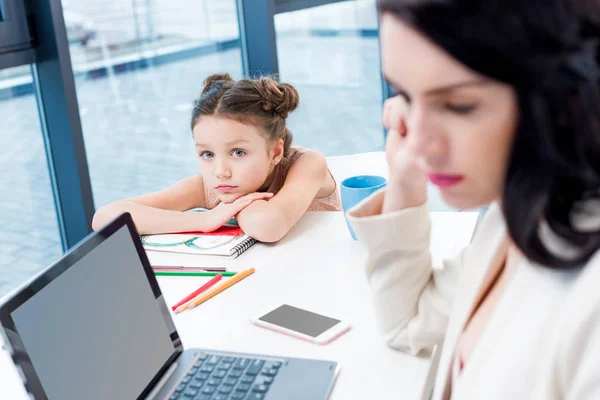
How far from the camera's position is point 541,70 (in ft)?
1.74

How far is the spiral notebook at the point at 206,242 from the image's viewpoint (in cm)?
138

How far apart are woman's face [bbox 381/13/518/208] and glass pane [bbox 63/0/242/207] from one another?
210 centimetres

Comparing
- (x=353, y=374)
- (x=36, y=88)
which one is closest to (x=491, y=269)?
(x=353, y=374)

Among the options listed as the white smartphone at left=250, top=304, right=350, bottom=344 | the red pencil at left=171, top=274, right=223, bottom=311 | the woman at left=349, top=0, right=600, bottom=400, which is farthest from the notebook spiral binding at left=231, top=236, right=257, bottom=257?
the woman at left=349, top=0, right=600, bottom=400

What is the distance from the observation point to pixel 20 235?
2.58 metres

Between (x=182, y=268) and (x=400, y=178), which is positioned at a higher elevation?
(x=400, y=178)

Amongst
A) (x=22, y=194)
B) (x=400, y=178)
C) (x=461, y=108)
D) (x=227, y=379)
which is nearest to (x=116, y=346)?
(x=227, y=379)

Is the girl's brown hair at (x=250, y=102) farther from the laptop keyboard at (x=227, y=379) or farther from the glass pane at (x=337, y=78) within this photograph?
the glass pane at (x=337, y=78)

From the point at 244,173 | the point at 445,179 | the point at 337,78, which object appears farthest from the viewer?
the point at 337,78

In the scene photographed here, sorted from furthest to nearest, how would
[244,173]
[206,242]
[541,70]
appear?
[244,173], [206,242], [541,70]

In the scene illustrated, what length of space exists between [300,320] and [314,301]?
7 centimetres

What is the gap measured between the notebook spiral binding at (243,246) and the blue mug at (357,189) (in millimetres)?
197

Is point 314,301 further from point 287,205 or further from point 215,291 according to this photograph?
point 287,205

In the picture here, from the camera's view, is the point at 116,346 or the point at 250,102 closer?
the point at 116,346
